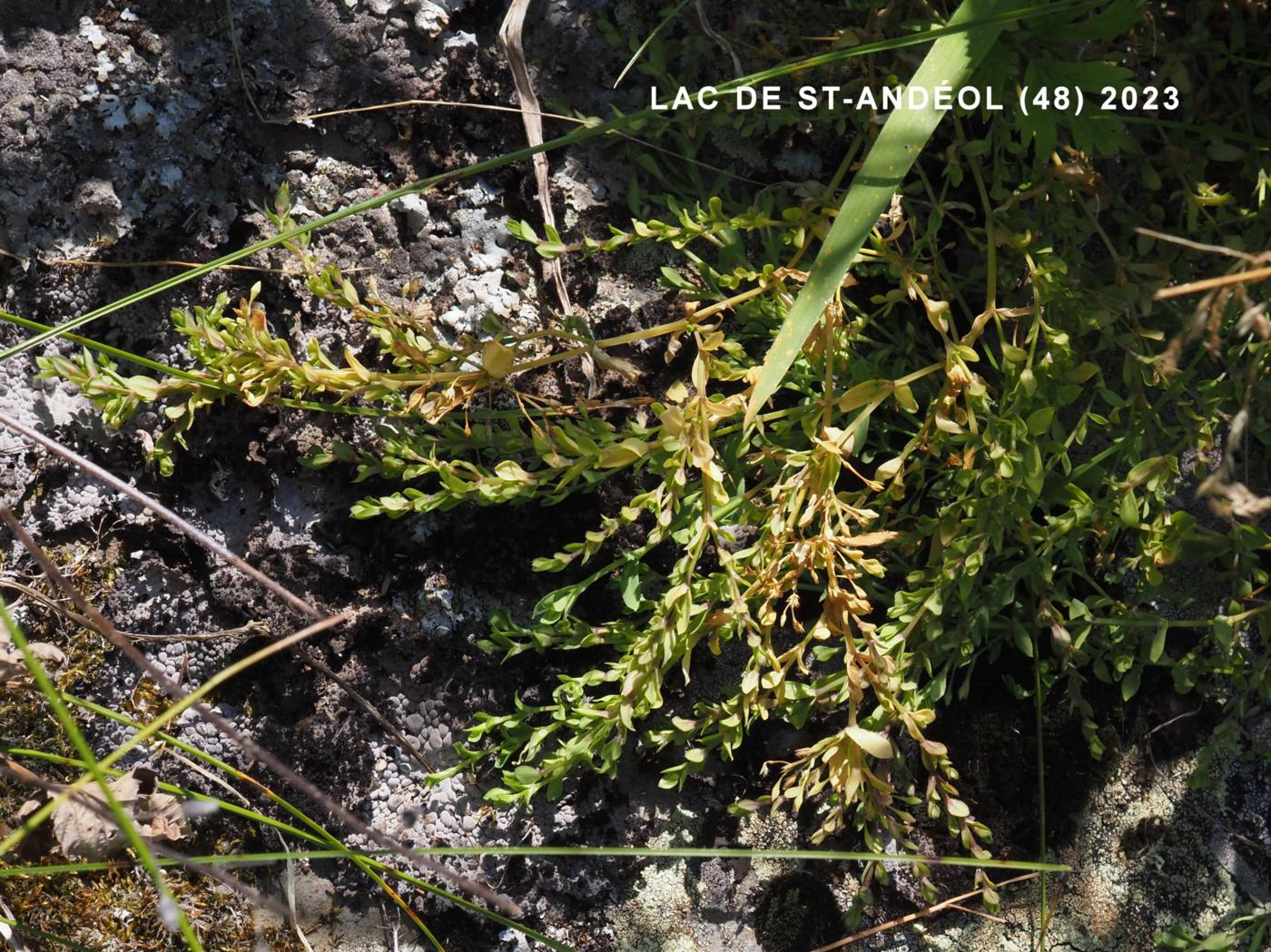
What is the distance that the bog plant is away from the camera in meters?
1.47

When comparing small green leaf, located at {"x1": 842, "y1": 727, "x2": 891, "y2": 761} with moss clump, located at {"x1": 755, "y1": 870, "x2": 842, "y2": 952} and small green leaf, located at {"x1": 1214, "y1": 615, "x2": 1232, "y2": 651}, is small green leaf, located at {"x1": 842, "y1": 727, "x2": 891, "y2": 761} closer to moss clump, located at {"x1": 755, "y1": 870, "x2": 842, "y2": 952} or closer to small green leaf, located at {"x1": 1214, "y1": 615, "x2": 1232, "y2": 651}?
moss clump, located at {"x1": 755, "y1": 870, "x2": 842, "y2": 952}

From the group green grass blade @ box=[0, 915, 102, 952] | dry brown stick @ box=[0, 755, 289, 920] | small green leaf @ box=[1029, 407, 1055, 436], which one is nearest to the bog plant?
small green leaf @ box=[1029, 407, 1055, 436]

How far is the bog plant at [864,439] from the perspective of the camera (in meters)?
1.47

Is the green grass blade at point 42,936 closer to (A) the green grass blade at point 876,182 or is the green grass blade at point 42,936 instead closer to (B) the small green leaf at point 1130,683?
(A) the green grass blade at point 876,182

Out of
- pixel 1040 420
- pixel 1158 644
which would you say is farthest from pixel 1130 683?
pixel 1040 420

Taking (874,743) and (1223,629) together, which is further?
(1223,629)

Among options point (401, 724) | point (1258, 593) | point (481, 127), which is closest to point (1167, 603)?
point (1258, 593)

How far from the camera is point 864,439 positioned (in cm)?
154

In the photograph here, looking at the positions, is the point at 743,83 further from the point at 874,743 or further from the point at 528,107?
the point at 874,743

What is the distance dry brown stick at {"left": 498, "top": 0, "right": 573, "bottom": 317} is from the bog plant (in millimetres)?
72

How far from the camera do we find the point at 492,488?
149 cm

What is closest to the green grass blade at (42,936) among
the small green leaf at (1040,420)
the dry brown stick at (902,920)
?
the dry brown stick at (902,920)

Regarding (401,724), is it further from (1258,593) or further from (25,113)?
(1258,593)

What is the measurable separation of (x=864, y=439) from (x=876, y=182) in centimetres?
39
